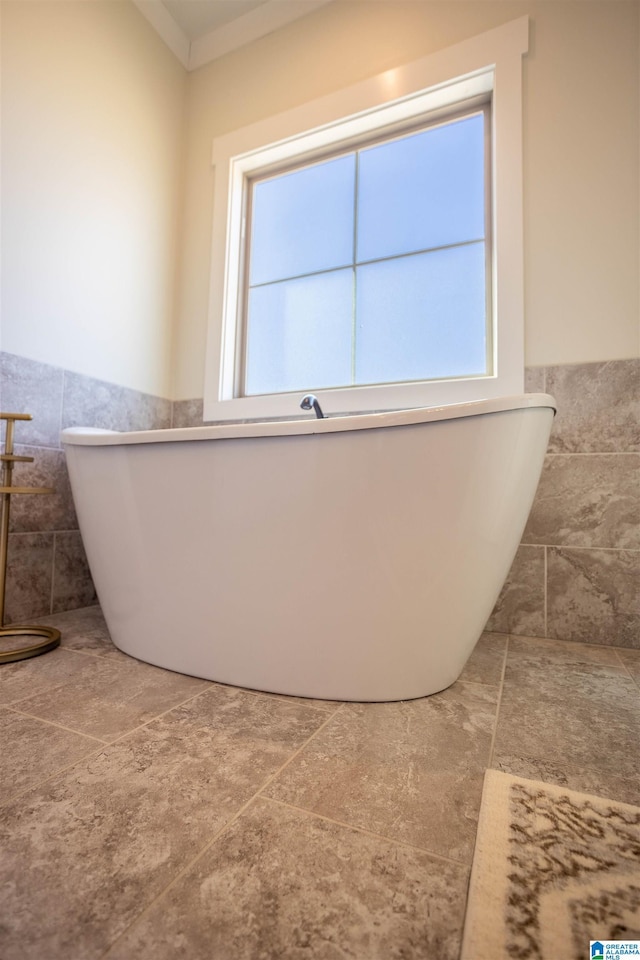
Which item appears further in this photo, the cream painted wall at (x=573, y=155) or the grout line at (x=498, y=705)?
the cream painted wall at (x=573, y=155)

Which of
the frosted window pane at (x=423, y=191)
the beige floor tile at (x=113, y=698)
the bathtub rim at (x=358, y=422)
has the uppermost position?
the frosted window pane at (x=423, y=191)

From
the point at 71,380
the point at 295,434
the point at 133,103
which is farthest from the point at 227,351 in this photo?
the point at 295,434

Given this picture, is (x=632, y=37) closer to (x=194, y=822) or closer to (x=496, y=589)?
(x=496, y=589)

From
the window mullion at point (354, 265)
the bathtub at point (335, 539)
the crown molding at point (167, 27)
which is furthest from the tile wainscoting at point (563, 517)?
the crown molding at point (167, 27)

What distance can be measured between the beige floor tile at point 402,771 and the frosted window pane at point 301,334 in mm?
1325

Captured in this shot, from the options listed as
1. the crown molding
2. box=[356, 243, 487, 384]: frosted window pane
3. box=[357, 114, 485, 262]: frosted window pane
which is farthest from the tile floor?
the crown molding

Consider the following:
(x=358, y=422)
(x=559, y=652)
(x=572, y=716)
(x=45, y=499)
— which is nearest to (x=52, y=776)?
(x=358, y=422)

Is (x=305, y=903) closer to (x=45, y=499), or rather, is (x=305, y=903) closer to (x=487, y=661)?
(x=487, y=661)

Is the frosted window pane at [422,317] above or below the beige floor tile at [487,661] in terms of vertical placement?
above

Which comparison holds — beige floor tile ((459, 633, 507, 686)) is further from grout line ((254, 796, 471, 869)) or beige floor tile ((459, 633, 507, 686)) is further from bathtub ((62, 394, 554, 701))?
grout line ((254, 796, 471, 869))

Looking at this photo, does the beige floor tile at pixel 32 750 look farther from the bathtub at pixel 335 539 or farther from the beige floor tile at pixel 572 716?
the beige floor tile at pixel 572 716

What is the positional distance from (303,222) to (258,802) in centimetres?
215

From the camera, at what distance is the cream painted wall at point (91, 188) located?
1.46m

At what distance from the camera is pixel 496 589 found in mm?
967
